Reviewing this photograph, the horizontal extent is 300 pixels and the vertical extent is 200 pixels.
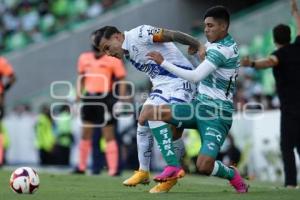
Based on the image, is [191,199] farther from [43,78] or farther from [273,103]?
[43,78]

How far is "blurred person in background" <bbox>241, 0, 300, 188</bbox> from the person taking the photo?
12.7m

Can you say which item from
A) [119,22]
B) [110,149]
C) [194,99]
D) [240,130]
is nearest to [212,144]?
[194,99]

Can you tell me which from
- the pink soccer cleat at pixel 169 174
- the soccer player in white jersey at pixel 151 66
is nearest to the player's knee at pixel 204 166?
the pink soccer cleat at pixel 169 174

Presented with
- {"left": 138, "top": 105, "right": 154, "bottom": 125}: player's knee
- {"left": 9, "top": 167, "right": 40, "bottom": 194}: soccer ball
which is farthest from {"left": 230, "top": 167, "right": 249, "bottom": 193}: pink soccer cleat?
{"left": 9, "top": 167, "right": 40, "bottom": 194}: soccer ball

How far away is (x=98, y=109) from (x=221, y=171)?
6310 mm

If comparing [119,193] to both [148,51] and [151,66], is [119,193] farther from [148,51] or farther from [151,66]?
[148,51]

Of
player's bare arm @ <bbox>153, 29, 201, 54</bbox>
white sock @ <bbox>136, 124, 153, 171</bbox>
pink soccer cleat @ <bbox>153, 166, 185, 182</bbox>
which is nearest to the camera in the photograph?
pink soccer cleat @ <bbox>153, 166, 185, 182</bbox>

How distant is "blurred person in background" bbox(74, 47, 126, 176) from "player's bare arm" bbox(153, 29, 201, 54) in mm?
5574

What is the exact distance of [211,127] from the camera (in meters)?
10.2

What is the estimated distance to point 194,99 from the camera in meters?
10.6

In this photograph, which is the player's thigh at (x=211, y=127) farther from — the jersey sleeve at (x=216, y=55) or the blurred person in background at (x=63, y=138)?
the blurred person in background at (x=63, y=138)

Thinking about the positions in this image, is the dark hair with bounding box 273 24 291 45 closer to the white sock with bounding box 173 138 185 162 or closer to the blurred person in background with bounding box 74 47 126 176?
the white sock with bounding box 173 138 185 162

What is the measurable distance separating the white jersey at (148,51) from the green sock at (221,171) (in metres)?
1.14

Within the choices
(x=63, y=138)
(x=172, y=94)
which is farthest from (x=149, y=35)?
(x=63, y=138)
